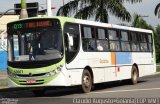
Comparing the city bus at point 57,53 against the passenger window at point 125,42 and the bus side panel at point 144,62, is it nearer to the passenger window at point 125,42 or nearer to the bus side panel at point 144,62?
the passenger window at point 125,42

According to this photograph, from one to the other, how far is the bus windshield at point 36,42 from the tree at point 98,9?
1565 centimetres

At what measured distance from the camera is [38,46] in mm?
18406

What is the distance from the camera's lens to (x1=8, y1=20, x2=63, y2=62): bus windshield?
1830cm

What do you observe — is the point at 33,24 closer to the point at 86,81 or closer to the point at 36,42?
the point at 36,42

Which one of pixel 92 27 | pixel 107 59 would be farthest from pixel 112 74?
pixel 92 27

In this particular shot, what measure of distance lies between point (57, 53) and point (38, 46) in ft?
2.38

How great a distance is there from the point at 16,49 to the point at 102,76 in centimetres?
407

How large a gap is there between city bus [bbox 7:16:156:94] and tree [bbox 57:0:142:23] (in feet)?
41.0

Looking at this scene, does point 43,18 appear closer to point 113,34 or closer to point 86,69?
point 86,69

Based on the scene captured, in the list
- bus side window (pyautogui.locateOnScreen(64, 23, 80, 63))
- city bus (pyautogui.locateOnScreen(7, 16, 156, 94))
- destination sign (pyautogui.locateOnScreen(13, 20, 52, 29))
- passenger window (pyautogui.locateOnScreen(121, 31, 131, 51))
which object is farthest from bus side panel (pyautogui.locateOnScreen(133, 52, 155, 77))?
destination sign (pyautogui.locateOnScreen(13, 20, 52, 29))

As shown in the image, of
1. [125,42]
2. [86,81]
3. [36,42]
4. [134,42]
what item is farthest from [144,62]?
[36,42]

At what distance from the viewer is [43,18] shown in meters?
18.8

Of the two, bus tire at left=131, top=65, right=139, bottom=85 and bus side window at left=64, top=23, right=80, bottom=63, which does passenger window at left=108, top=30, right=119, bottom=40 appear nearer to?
bus tire at left=131, top=65, right=139, bottom=85

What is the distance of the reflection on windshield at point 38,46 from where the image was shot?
18.3m
